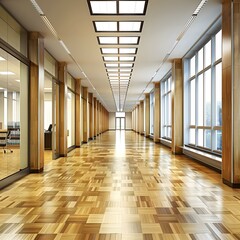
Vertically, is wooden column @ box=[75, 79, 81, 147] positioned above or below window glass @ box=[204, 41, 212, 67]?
below

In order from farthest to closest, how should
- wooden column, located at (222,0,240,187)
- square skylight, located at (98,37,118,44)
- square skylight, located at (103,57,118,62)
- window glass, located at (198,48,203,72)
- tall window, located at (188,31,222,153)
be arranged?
1. square skylight, located at (103,57,118,62)
2. window glass, located at (198,48,203,72)
3. square skylight, located at (98,37,118,44)
4. tall window, located at (188,31,222,153)
5. wooden column, located at (222,0,240,187)

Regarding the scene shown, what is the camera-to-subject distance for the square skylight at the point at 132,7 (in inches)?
207

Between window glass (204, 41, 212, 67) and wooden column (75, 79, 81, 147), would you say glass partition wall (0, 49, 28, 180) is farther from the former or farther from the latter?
wooden column (75, 79, 81, 147)

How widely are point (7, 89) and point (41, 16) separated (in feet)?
5.49

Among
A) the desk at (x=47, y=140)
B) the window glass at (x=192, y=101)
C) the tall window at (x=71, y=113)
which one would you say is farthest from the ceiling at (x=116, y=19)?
the desk at (x=47, y=140)

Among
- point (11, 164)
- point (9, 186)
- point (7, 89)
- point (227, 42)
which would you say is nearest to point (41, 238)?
point (9, 186)

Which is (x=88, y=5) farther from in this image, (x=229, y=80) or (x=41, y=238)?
(x=41, y=238)

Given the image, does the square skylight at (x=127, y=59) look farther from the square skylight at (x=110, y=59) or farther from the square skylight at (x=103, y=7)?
the square skylight at (x=103, y=7)

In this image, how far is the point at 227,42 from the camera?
5.01 meters

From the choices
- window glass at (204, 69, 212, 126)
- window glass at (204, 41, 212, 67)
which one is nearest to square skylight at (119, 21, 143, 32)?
window glass at (204, 41, 212, 67)

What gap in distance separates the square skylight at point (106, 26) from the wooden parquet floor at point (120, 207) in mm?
3397

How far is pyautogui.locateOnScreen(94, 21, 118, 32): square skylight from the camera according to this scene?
20.5 feet

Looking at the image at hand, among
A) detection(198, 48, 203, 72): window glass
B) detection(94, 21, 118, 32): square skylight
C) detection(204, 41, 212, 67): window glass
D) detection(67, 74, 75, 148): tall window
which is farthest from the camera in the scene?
detection(67, 74, 75, 148): tall window

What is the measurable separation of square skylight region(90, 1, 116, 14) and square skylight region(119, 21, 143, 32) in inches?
27.7
